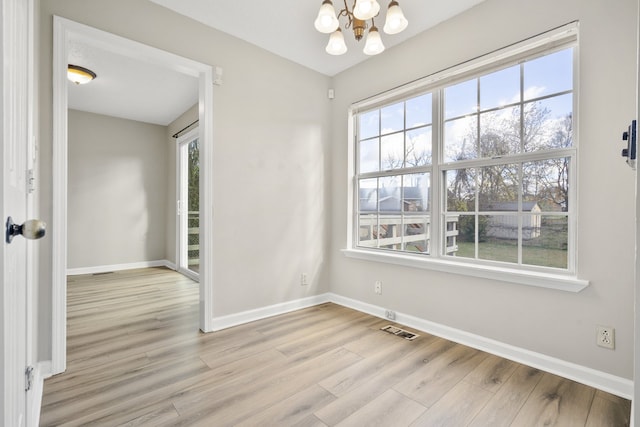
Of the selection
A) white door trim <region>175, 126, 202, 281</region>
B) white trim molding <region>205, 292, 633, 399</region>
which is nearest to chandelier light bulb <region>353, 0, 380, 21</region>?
white trim molding <region>205, 292, 633, 399</region>

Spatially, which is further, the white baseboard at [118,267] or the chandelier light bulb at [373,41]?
the white baseboard at [118,267]

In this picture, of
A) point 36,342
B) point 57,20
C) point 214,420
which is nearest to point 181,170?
point 57,20

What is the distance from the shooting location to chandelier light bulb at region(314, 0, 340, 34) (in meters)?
1.92

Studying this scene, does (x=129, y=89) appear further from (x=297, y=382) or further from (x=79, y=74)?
(x=297, y=382)

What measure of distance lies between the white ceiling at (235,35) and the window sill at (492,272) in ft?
6.62

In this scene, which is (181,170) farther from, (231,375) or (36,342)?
(231,375)

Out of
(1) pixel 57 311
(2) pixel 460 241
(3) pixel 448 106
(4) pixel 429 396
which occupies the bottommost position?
(4) pixel 429 396

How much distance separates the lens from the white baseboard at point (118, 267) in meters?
4.99

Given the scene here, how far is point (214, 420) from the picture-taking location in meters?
1.56

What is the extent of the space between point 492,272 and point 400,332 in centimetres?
93

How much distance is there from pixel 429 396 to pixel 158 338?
212 cm

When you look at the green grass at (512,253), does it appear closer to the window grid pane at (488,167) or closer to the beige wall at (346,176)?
the window grid pane at (488,167)

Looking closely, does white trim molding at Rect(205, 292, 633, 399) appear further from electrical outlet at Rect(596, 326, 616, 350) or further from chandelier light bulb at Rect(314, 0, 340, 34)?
chandelier light bulb at Rect(314, 0, 340, 34)

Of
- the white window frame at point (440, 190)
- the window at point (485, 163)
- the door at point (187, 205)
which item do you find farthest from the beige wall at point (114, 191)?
the window at point (485, 163)
